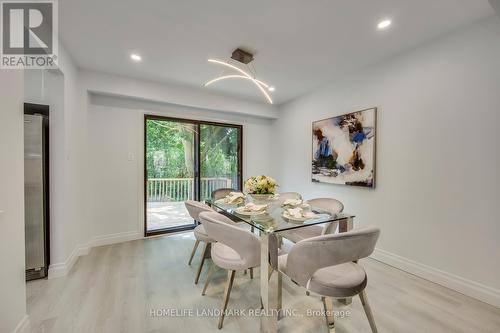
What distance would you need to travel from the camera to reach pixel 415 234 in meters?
2.37

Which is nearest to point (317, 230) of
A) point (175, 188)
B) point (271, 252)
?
point (271, 252)

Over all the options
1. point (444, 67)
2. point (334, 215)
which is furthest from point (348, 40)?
point (334, 215)

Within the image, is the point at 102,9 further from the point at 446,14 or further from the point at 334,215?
the point at 446,14

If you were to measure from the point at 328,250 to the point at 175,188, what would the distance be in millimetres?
3477

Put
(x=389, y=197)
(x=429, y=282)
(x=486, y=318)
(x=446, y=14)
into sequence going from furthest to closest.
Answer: (x=389, y=197)
(x=429, y=282)
(x=446, y=14)
(x=486, y=318)

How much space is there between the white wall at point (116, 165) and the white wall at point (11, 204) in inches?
69.8

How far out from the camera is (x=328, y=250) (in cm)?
119

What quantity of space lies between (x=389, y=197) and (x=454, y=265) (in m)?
0.85

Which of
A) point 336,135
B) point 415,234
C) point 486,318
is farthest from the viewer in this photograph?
point 336,135

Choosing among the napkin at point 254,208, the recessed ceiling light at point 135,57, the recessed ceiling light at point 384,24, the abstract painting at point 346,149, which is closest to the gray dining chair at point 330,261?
the napkin at point 254,208

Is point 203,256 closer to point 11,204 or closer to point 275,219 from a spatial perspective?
point 275,219

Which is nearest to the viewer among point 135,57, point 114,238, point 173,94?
point 135,57

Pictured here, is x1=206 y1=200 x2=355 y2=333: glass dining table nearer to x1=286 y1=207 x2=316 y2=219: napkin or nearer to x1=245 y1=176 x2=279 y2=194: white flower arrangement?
x1=286 y1=207 x2=316 y2=219: napkin

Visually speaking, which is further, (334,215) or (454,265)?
(454,265)
